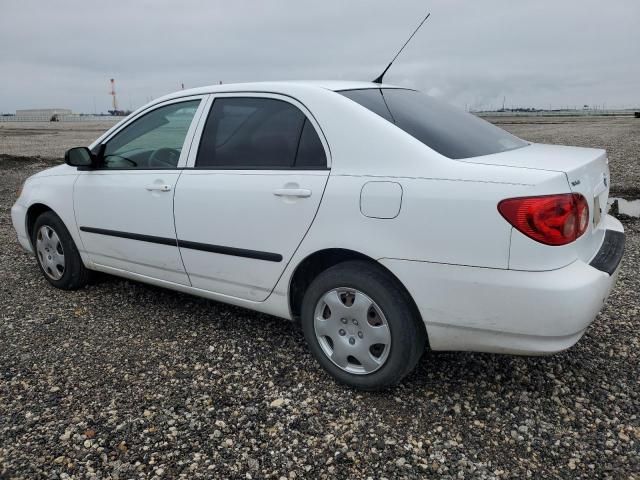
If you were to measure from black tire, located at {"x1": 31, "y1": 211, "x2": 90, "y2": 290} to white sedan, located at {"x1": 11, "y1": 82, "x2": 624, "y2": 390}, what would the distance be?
1.77ft

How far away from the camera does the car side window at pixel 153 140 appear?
3.50 meters

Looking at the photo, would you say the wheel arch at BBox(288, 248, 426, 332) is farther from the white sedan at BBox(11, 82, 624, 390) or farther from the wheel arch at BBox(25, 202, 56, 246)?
the wheel arch at BBox(25, 202, 56, 246)

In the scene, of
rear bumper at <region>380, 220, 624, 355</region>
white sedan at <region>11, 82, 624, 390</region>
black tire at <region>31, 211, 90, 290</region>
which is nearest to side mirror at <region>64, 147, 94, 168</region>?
white sedan at <region>11, 82, 624, 390</region>

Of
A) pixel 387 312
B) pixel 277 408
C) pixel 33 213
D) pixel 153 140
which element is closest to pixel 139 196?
pixel 153 140

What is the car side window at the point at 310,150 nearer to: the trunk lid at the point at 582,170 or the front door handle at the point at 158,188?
the trunk lid at the point at 582,170

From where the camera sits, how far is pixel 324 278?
2.78 m

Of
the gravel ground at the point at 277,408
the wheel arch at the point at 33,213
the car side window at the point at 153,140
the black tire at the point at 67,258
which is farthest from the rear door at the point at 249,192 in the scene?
the wheel arch at the point at 33,213

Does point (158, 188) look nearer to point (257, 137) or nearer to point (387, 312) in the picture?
point (257, 137)

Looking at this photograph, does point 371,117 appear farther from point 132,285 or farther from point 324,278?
point 132,285

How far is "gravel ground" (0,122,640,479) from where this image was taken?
7.61 ft

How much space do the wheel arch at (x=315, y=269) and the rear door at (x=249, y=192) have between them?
0.36 feet

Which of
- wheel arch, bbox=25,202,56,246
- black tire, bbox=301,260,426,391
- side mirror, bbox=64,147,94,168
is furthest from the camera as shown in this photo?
wheel arch, bbox=25,202,56,246

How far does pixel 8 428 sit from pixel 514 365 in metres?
2.74

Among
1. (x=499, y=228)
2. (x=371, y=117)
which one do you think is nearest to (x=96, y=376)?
(x=371, y=117)
